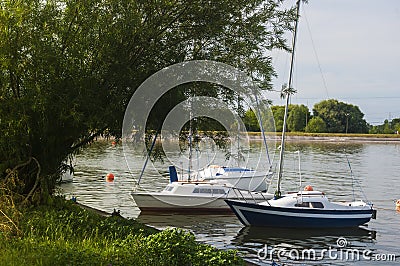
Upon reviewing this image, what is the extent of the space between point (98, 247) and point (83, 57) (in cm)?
573

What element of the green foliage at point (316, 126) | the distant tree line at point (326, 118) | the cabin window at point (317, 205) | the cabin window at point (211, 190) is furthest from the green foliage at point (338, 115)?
the cabin window at point (317, 205)

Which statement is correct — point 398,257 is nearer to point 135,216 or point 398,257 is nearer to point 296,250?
point 296,250

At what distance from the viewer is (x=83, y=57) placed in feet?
46.8

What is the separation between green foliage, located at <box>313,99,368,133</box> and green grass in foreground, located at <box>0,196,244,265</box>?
137844 mm

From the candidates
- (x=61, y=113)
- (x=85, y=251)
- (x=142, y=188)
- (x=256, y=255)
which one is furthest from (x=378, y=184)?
(x=85, y=251)

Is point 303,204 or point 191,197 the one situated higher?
point 303,204

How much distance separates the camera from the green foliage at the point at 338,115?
→ 481 feet

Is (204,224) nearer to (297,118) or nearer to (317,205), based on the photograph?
(317,205)

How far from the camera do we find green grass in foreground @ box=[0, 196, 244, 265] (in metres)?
9.00

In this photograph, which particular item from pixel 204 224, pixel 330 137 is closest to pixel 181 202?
pixel 204 224

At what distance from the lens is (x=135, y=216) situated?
28234mm

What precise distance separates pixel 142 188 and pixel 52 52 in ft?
79.8

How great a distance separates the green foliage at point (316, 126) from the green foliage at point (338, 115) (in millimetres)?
2378

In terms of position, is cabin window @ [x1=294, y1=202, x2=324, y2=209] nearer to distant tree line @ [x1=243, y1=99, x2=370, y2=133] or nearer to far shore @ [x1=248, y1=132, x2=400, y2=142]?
far shore @ [x1=248, y1=132, x2=400, y2=142]
